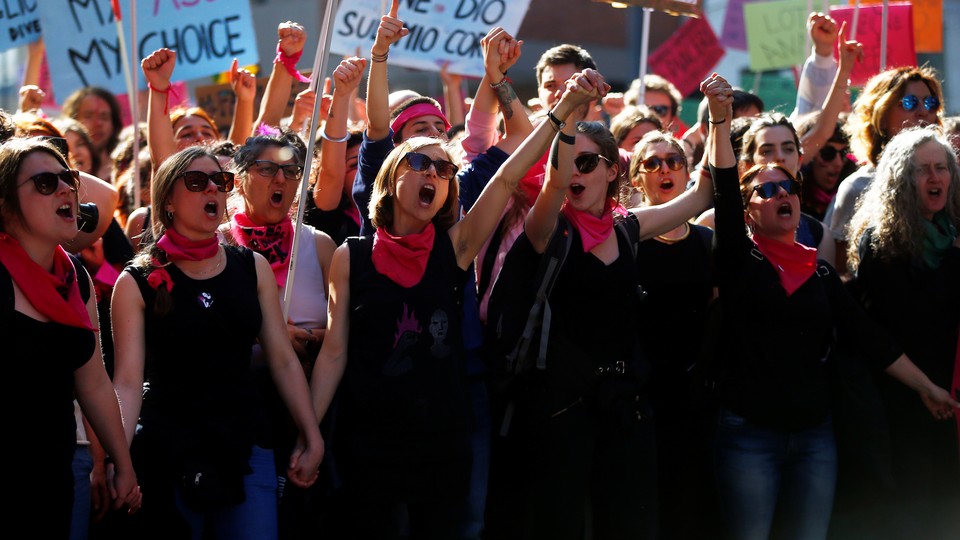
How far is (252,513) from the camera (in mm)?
3623

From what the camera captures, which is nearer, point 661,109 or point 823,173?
point 823,173

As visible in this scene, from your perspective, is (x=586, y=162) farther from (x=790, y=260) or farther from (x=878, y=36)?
(x=878, y=36)

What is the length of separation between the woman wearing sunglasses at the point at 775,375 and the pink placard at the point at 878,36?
3.04 metres

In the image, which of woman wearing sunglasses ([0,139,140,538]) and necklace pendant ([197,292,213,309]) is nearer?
woman wearing sunglasses ([0,139,140,538])

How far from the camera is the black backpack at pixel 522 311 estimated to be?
3930mm

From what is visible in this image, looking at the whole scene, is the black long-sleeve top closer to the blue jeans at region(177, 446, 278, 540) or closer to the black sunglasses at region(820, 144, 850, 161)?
the black sunglasses at region(820, 144, 850, 161)

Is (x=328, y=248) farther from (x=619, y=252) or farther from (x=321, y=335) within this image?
(x=619, y=252)

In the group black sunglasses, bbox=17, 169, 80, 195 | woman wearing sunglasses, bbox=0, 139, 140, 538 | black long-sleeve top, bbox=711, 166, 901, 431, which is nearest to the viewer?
woman wearing sunglasses, bbox=0, 139, 140, 538

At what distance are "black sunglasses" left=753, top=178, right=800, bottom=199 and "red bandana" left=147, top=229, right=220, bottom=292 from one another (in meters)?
1.97

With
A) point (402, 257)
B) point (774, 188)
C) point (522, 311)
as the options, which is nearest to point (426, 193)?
point (402, 257)

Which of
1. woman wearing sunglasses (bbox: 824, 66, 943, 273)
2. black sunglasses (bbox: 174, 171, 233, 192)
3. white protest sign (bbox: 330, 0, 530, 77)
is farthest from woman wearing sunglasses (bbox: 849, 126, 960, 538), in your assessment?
white protest sign (bbox: 330, 0, 530, 77)

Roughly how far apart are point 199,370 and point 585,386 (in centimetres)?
123

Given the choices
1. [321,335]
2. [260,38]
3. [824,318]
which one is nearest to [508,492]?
[321,335]

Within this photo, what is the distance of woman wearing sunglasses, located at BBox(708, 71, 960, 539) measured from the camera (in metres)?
4.28
